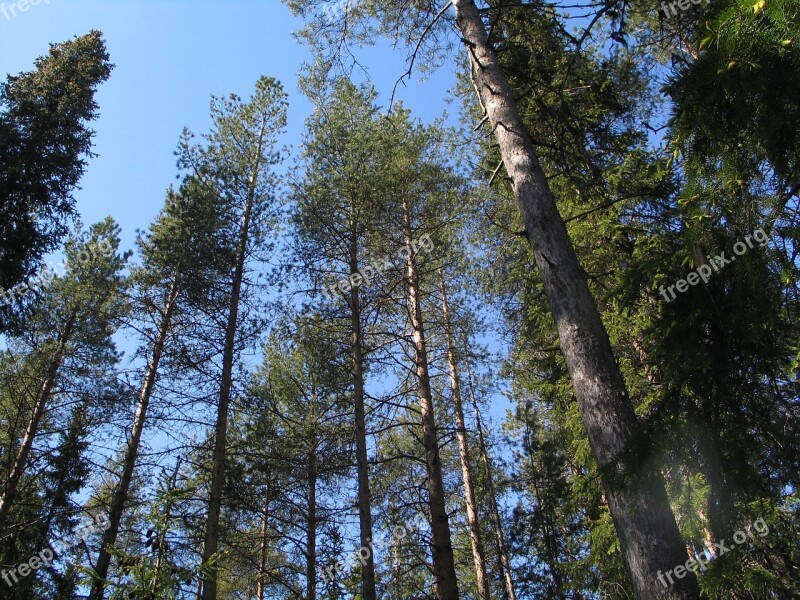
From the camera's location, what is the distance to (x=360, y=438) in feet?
30.0

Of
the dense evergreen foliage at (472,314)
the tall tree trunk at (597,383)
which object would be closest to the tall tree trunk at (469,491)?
the dense evergreen foliage at (472,314)

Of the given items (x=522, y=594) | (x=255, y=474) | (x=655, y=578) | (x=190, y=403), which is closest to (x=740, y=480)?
(x=655, y=578)

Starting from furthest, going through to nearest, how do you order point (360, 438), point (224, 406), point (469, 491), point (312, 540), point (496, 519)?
point (496, 519) → point (312, 540) → point (469, 491) → point (224, 406) → point (360, 438)

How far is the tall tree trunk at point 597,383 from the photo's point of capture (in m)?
3.16

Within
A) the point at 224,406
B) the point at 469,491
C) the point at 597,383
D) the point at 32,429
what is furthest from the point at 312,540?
the point at 597,383

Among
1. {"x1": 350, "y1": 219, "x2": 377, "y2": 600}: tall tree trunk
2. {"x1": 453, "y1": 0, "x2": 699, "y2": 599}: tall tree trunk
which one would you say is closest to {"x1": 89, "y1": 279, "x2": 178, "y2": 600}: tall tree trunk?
{"x1": 350, "y1": 219, "x2": 377, "y2": 600}: tall tree trunk

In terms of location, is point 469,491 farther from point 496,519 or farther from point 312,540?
point 312,540

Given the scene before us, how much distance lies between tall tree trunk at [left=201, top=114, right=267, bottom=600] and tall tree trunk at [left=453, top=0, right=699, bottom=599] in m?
5.91

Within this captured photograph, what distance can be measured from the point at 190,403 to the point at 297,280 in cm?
339

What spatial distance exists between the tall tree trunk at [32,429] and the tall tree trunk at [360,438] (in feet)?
19.4

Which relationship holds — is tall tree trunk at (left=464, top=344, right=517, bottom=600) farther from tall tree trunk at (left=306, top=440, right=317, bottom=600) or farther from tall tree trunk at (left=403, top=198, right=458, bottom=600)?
tall tree trunk at (left=306, top=440, right=317, bottom=600)

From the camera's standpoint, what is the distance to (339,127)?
11641mm

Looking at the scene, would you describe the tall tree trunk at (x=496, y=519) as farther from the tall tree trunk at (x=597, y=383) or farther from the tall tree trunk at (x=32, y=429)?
the tall tree trunk at (x=32, y=429)

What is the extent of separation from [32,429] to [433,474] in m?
8.88
